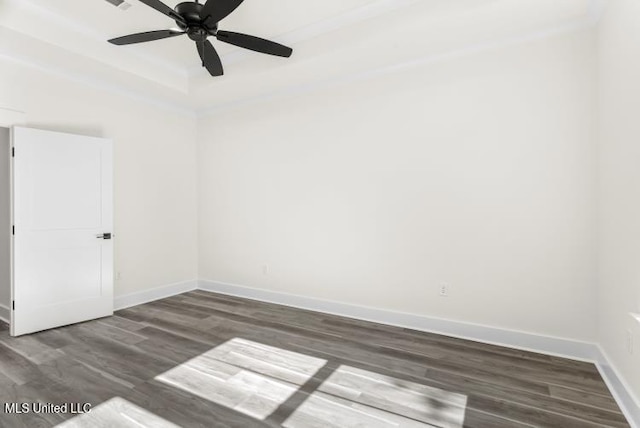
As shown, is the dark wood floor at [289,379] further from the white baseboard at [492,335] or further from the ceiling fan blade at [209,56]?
the ceiling fan blade at [209,56]

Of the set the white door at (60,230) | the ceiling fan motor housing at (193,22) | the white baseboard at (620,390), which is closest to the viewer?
the white baseboard at (620,390)

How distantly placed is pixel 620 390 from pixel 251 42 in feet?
11.4

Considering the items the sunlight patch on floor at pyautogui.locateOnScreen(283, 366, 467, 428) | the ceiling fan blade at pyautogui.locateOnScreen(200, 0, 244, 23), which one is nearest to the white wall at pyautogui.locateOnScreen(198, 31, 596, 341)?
the sunlight patch on floor at pyautogui.locateOnScreen(283, 366, 467, 428)

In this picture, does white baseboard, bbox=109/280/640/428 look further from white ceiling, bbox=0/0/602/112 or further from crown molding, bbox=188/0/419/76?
crown molding, bbox=188/0/419/76

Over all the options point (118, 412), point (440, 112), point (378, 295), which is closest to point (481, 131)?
point (440, 112)

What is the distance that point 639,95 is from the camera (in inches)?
72.0

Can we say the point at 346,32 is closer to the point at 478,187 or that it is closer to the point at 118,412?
the point at 478,187

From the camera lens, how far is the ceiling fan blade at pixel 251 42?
2.41 metres

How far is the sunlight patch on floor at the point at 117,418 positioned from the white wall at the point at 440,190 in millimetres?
2248

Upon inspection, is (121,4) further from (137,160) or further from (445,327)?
(445,327)

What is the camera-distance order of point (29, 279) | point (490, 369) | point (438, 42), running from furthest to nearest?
point (29, 279) → point (438, 42) → point (490, 369)

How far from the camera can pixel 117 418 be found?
185cm

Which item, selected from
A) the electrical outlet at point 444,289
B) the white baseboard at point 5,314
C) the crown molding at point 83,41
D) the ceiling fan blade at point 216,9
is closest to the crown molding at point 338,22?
the crown molding at point 83,41

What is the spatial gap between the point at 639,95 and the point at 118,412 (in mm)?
3565
